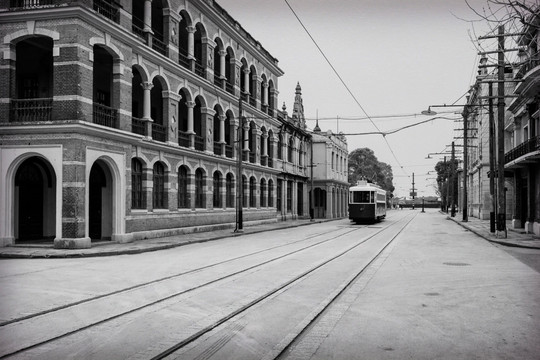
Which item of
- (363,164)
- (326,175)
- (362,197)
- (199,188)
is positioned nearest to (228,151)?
(199,188)

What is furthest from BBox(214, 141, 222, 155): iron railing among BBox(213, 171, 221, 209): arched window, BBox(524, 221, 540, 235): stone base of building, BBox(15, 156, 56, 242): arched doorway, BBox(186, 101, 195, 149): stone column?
BBox(524, 221, 540, 235): stone base of building

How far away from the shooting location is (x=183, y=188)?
Answer: 93.7ft

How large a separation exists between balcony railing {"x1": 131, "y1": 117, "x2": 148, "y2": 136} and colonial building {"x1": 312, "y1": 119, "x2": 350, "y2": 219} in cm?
3230

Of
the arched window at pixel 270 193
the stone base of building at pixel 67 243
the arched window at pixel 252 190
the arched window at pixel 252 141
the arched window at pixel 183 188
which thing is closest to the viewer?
the stone base of building at pixel 67 243

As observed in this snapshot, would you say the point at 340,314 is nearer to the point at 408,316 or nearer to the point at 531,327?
the point at 408,316

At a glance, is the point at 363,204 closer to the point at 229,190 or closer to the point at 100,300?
the point at 229,190

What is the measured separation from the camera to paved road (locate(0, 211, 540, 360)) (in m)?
6.24

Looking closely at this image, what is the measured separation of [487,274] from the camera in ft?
41.3

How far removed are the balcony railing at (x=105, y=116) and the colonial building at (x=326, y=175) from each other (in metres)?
35.4

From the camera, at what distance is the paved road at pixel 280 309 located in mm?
6238

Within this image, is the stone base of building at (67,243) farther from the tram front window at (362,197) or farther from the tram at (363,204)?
the tram front window at (362,197)

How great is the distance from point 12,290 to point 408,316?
26.1ft

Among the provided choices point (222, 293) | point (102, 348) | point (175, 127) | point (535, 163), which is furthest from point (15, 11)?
point (535, 163)

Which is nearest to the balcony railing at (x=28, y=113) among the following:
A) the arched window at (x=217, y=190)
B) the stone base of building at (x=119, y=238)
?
the stone base of building at (x=119, y=238)
